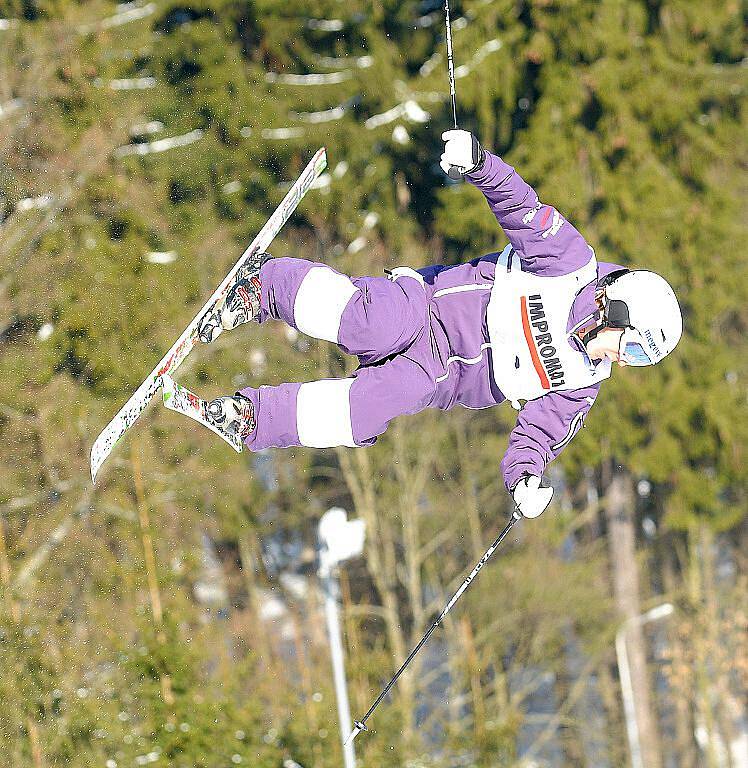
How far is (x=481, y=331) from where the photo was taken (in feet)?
12.8

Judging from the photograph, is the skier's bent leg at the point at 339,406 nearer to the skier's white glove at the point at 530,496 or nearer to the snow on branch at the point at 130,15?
the skier's white glove at the point at 530,496

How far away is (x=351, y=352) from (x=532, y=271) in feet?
2.00

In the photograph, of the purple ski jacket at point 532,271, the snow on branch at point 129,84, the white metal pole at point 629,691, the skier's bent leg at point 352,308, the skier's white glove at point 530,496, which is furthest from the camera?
the white metal pole at point 629,691

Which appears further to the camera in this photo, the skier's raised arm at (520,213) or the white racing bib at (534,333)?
the white racing bib at (534,333)

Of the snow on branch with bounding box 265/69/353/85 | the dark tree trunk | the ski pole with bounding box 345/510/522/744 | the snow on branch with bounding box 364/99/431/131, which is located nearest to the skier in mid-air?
the ski pole with bounding box 345/510/522/744

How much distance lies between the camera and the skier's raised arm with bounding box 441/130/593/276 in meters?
3.46

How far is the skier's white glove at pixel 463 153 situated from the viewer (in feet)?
11.3

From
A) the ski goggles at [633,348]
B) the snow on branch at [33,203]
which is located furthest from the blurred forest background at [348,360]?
the ski goggles at [633,348]

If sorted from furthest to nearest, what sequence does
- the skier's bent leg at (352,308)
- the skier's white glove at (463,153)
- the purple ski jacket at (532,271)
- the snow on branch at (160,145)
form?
the snow on branch at (160,145) → the skier's bent leg at (352,308) → the purple ski jacket at (532,271) → the skier's white glove at (463,153)

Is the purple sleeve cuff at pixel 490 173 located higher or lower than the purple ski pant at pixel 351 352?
higher

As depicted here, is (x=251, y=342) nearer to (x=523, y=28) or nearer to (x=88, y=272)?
(x=88, y=272)

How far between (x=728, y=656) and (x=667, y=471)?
275 centimetres

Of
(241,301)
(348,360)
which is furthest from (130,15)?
(241,301)

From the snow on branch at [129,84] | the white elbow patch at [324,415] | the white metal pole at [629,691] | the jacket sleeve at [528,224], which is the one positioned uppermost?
the jacket sleeve at [528,224]
